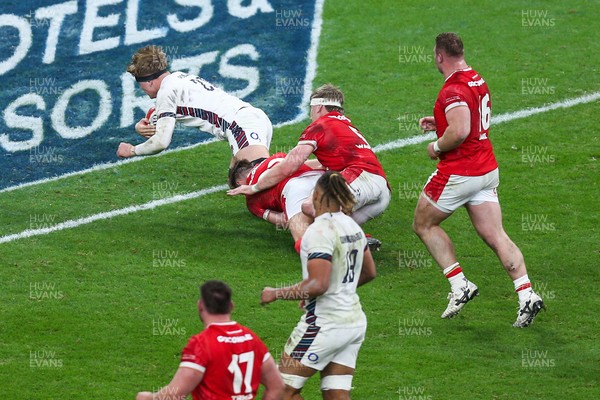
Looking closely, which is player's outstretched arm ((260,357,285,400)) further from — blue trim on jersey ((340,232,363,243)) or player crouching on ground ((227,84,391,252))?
player crouching on ground ((227,84,391,252))

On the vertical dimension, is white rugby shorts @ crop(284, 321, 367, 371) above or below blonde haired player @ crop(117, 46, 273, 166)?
below

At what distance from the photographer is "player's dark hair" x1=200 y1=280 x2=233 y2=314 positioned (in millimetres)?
6742

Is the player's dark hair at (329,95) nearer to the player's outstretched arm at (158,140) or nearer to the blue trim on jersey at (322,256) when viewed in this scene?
the player's outstretched arm at (158,140)

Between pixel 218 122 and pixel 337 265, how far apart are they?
545cm

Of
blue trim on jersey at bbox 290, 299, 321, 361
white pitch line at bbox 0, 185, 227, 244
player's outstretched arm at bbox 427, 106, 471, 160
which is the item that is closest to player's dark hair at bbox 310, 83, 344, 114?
player's outstretched arm at bbox 427, 106, 471, 160

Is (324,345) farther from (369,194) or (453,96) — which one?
(369,194)

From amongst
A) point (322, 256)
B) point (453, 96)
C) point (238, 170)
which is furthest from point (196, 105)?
point (322, 256)

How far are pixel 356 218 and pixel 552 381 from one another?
2830mm

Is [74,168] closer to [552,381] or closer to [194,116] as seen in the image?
[194,116]

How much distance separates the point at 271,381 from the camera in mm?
6879

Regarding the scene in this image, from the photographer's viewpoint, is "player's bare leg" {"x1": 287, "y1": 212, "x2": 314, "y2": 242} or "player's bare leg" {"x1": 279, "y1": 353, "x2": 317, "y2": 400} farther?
"player's bare leg" {"x1": 287, "y1": 212, "x2": 314, "y2": 242}

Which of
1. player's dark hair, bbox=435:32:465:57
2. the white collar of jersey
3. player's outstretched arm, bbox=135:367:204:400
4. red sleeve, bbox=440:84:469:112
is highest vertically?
player's dark hair, bbox=435:32:465:57

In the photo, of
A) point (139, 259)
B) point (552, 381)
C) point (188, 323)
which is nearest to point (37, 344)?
point (188, 323)

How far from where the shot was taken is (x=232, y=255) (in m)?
12.0
